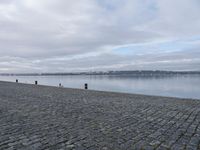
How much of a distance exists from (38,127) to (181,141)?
3862 millimetres

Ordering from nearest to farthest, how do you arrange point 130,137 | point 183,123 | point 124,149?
point 124,149, point 130,137, point 183,123

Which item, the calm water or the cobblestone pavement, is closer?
the cobblestone pavement

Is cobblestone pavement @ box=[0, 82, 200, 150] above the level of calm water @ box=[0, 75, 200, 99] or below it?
above

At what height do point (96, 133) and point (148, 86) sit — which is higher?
point (96, 133)

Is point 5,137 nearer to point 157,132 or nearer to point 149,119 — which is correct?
point 157,132

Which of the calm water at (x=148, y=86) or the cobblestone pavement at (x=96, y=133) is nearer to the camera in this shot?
the cobblestone pavement at (x=96, y=133)

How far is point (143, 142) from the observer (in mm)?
4855

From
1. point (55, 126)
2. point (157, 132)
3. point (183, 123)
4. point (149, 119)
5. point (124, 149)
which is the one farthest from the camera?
point (149, 119)

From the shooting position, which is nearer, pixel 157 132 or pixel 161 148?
pixel 161 148

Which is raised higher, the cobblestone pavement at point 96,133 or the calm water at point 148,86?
the cobblestone pavement at point 96,133

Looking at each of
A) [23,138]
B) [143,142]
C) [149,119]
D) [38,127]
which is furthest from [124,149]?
[149,119]

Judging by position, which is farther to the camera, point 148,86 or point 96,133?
point 148,86

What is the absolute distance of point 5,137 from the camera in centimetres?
502

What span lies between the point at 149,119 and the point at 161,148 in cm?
298
